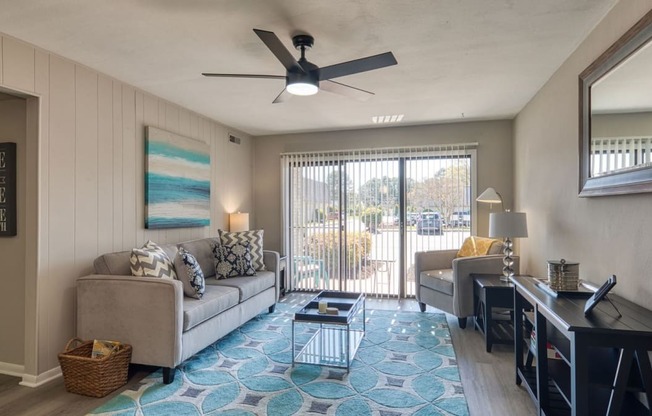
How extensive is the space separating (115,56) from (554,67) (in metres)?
3.51

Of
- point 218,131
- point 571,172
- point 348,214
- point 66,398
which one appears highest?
point 218,131

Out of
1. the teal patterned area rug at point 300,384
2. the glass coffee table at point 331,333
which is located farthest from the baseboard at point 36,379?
the glass coffee table at point 331,333

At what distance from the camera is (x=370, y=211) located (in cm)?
507

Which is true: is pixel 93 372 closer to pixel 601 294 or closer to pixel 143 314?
pixel 143 314

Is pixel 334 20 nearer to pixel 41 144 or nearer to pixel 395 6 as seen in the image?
pixel 395 6

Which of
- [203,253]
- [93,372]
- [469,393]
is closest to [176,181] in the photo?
[203,253]

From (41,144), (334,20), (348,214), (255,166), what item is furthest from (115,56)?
(348,214)

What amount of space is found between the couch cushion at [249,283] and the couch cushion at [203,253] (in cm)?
24

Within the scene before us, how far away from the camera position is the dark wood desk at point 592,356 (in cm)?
142

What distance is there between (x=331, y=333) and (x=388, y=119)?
277cm

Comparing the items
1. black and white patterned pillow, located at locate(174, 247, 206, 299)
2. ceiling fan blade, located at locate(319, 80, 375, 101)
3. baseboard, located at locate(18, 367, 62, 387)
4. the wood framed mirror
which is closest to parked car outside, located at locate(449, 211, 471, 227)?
the wood framed mirror

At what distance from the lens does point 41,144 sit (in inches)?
101

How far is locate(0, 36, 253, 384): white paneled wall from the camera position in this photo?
2.55 meters

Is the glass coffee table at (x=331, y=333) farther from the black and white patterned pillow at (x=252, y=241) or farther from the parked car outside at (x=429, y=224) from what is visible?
the parked car outside at (x=429, y=224)
